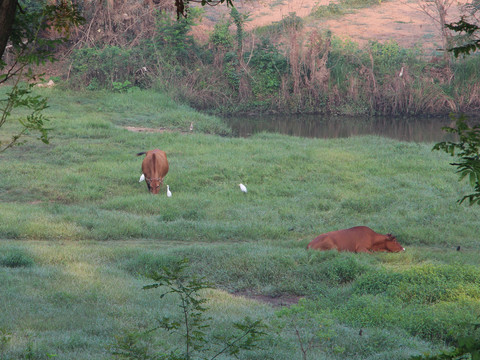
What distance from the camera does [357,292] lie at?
7.39m

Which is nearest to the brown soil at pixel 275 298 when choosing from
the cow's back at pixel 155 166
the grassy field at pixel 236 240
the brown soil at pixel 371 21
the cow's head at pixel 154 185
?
the grassy field at pixel 236 240

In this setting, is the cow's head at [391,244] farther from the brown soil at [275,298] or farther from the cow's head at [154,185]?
the cow's head at [154,185]

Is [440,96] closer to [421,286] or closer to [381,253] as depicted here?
[381,253]

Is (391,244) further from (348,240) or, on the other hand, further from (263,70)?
(263,70)

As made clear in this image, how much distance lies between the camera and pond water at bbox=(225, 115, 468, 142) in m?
23.9

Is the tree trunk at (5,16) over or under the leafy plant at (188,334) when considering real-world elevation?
over

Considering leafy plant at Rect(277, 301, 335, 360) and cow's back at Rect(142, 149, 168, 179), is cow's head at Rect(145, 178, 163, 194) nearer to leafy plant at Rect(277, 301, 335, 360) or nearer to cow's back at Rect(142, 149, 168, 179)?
cow's back at Rect(142, 149, 168, 179)

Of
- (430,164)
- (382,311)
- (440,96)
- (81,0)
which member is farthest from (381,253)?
(81,0)

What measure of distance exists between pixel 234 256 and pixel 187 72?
70.4ft

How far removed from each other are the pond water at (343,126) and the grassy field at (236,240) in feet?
12.6

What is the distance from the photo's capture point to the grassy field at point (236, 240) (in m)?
5.84

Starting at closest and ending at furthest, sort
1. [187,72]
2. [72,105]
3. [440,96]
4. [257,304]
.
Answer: [257,304] < [72,105] < [440,96] < [187,72]

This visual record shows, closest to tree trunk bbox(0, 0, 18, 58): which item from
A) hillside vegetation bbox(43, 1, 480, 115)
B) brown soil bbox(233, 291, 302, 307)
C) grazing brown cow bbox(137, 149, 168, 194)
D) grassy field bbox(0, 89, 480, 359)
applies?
grassy field bbox(0, 89, 480, 359)

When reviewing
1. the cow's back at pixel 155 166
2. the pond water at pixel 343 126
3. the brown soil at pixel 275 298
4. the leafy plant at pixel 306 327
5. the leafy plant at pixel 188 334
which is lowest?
the pond water at pixel 343 126
